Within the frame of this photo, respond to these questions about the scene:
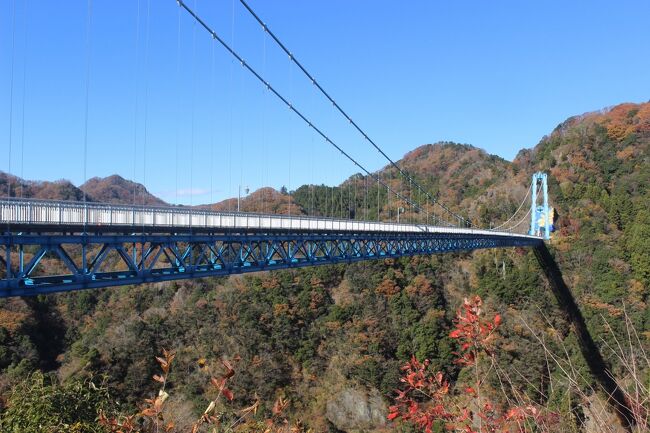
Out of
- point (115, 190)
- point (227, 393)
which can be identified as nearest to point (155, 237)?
point (227, 393)

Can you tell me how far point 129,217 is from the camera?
457 inches

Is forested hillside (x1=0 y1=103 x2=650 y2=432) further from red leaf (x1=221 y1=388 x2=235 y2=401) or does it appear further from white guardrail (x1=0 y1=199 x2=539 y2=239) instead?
red leaf (x1=221 y1=388 x2=235 y2=401)

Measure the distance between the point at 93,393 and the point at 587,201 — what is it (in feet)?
136

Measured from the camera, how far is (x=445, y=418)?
13.0ft

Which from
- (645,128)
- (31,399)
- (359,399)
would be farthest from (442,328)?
(31,399)

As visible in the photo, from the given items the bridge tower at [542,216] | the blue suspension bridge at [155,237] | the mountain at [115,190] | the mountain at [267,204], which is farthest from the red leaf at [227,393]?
the mountain at [115,190]

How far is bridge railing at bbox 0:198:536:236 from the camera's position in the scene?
9.32 meters

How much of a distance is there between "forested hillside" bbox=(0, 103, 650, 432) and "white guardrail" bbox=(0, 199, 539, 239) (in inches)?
517

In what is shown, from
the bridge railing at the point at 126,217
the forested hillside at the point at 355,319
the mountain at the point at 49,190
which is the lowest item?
the forested hillside at the point at 355,319

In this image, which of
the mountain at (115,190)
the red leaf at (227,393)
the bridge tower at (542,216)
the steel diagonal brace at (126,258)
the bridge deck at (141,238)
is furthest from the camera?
the mountain at (115,190)

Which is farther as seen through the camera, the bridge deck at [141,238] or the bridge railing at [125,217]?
the bridge railing at [125,217]

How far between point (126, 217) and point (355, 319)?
27.1m

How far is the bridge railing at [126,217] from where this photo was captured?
932cm

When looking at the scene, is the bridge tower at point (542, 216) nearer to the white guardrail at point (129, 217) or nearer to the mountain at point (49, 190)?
the white guardrail at point (129, 217)
